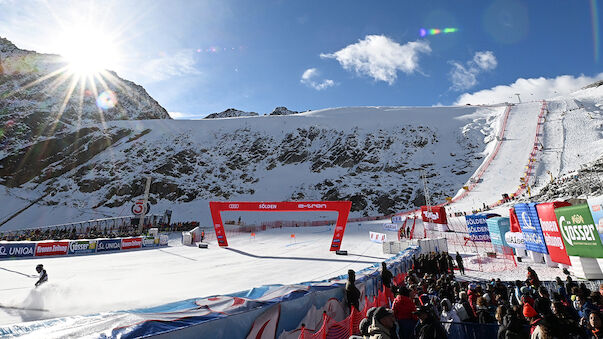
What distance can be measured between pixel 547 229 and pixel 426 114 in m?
68.8

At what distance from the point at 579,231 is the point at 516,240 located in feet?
21.1

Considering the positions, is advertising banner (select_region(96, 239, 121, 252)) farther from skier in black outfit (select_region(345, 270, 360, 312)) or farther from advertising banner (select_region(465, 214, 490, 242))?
advertising banner (select_region(465, 214, 490, 242))

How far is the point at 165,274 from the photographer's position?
14711mm

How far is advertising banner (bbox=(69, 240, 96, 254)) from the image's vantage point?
23469 millimetres

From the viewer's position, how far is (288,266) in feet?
55.7

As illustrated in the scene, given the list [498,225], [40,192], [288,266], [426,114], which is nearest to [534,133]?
[426,114]

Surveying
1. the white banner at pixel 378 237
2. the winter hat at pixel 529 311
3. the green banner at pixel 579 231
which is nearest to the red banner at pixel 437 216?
the white banner at pixel 378 237

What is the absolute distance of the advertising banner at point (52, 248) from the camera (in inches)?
863

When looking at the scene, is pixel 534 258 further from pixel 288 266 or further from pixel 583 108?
pixel 583 108

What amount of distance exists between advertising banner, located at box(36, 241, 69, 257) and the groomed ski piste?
237cm

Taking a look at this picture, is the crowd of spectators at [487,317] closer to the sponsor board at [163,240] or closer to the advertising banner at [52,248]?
the advertising banner at [52,248]

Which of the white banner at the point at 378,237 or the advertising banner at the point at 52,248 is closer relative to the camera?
the advertising banner at the point at 52,248

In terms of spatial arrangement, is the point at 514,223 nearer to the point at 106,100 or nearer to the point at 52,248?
the point at 52,248

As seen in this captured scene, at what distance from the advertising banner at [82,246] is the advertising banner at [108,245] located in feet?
1.26
